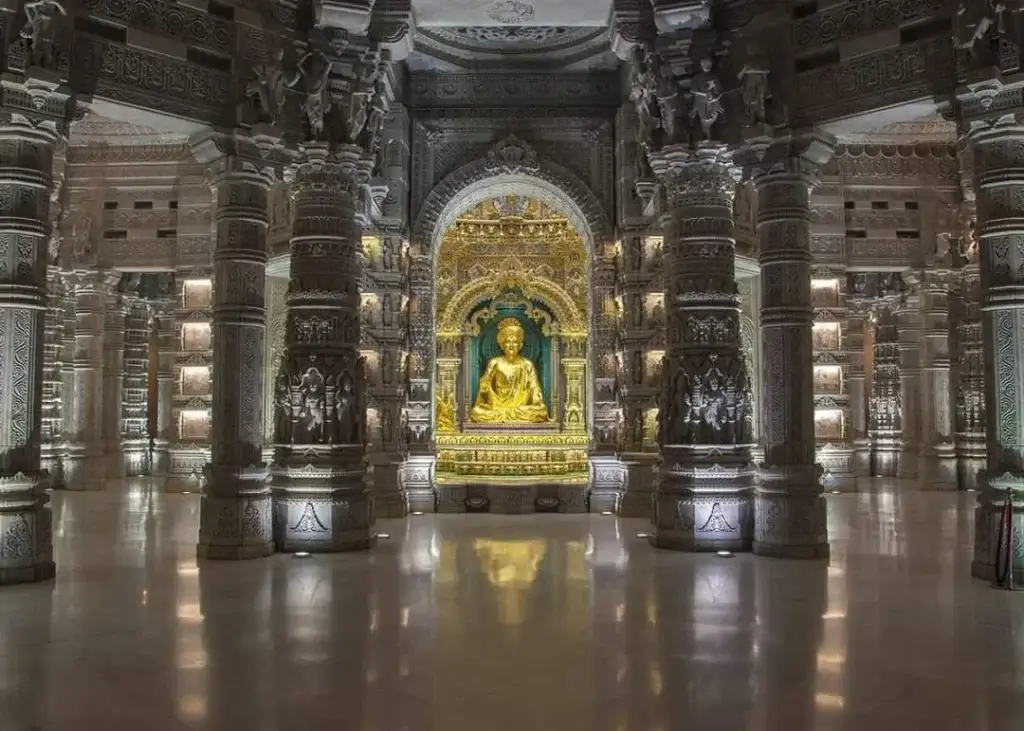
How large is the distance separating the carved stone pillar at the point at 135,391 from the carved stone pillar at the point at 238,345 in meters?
12.8

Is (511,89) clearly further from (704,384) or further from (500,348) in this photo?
(704,384)

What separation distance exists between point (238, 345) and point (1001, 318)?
24.0 ft

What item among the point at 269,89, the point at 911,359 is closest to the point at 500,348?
the point at 911,359

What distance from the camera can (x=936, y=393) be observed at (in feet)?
55.8

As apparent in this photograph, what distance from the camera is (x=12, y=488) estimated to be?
7.23m

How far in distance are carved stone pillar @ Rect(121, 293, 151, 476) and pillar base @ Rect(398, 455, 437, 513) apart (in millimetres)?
10228

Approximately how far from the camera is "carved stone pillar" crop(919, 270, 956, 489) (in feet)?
54.6

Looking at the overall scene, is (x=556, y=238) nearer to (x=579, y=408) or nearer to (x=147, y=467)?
(x=579, y=408)

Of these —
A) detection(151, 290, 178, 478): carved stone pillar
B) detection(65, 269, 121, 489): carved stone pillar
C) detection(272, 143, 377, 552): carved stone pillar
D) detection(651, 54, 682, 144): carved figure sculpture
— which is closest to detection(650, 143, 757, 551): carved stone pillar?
detection(651, 54, 682, 144): carved figure sculpture

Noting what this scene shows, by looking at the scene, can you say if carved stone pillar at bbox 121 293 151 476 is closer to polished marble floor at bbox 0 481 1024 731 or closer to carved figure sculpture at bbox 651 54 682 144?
polished marble floor at bbox 0 481 1024 731

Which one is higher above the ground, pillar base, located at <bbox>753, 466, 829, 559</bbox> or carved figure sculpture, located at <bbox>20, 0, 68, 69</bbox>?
carved figure sculpture, located at <bbox>20, 0, 68, 69</bbox>

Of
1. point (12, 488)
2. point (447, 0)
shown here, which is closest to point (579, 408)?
point (447, 0)

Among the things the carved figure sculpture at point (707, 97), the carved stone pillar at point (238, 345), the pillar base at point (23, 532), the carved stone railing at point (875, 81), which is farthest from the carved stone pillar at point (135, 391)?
the carved stone railing at point (875, 81)

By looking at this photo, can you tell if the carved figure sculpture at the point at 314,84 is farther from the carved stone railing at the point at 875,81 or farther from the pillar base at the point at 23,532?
the carved stone railing at the point at 875,81
